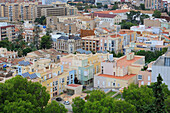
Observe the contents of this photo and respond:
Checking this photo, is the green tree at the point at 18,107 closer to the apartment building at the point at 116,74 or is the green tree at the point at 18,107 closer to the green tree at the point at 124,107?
the green tree at the point at 124,107

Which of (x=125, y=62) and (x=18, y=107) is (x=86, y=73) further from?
(x=18, y=107)

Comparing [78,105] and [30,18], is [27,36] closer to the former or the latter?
[30,18]

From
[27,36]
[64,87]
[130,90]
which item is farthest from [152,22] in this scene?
[130,90]

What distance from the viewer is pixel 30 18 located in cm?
9725

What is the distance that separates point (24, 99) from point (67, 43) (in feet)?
101

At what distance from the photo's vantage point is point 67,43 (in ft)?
181

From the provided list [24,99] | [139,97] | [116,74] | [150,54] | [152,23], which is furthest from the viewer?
[152,23]

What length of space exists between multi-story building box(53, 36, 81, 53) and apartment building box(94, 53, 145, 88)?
1828cm

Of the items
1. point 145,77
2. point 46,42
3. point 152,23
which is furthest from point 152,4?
point 145,77

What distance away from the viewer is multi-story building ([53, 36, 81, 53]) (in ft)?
180

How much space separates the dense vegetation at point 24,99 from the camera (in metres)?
23.4

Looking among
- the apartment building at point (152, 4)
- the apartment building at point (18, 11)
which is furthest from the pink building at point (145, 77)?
the apartment building at point (152, 4)

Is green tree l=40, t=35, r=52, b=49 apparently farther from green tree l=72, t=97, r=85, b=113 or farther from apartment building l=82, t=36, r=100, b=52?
green tree l=72, t=97, r=85, b=113

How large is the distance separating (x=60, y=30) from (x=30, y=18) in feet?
99.7
